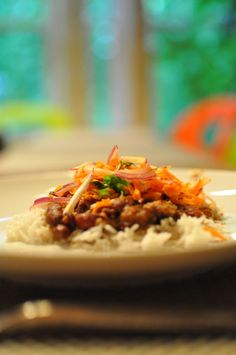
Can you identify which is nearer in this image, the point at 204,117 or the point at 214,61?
the point at 204,117

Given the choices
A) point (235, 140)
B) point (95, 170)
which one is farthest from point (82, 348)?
point (235, 140)

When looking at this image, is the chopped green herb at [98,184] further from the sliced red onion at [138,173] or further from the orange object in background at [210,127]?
the orange object in background at [210,127]

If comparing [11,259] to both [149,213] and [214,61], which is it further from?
[214,61]

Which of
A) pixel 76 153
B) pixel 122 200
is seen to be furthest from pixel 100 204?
pixel 76 153

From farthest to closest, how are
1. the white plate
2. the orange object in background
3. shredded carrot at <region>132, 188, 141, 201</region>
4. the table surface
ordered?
the orange object in background
the table surface
shredded carrot at <region>132, 188, 141, 201</region>
the white plate

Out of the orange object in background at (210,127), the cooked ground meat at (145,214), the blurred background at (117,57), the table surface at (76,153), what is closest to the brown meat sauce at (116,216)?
the cooked ground meat at (145,214)

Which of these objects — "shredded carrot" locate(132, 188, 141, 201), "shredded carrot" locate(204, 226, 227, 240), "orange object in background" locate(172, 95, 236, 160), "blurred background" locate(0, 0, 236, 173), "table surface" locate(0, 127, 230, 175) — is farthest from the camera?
"blurred background" locate(0, 0, 236, 173)

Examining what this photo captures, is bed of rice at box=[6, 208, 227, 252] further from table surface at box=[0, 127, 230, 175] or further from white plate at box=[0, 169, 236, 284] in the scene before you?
table surface at box=[0, 127, 230, 175]

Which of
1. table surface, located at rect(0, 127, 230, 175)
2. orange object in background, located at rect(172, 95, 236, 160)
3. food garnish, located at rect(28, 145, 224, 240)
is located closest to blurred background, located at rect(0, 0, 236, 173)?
orange object in background, located at rect(172, 95, 236, 160)
